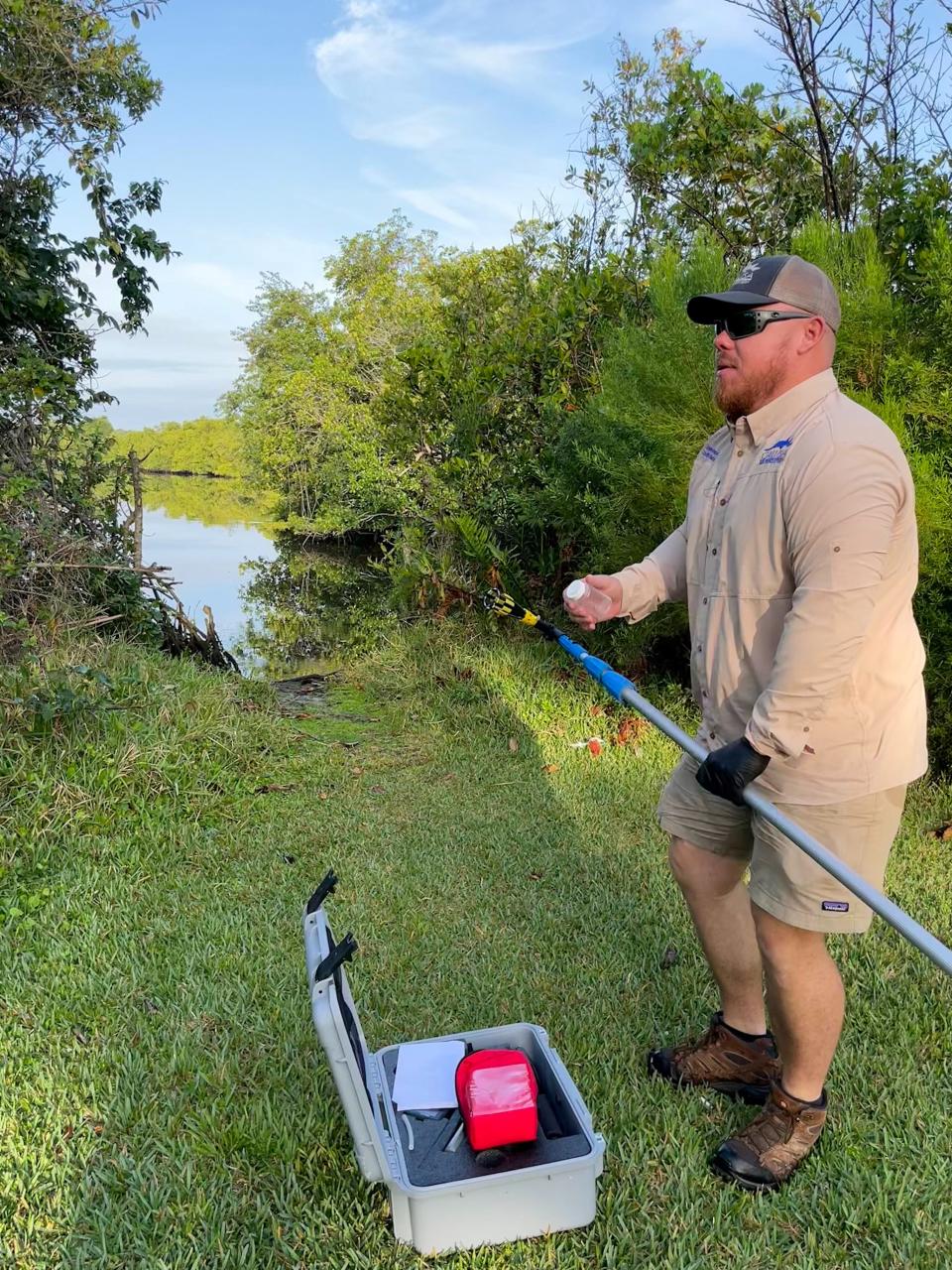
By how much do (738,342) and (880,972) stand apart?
230 cm

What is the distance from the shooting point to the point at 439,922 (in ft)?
12.2

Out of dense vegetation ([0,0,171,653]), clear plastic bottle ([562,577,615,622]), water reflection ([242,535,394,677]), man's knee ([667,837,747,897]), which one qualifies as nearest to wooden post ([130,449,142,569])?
dense vegetation ([0,0,171,653])

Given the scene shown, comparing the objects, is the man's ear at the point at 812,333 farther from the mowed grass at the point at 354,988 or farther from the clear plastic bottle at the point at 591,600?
the mowed grass at the point at 354,988

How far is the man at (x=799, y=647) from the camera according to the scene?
1.98m

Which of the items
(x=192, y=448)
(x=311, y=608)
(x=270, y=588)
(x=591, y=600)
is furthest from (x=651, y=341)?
(x=192, y=448)

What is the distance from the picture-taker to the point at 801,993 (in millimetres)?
2172

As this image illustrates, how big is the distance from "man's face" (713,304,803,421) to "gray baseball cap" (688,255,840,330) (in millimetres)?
28

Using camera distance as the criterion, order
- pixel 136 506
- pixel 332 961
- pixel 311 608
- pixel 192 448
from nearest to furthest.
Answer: pixel 332 961 < pixel 136 506 < pixel 311 608 < pixel 192 448

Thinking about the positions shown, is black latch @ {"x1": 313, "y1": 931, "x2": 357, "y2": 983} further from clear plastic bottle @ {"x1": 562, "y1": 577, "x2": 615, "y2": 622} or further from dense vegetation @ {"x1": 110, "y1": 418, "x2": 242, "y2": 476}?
dense vegetation @ {"x1": 110, "y1": 418, "x2": 242, "y2": 476}

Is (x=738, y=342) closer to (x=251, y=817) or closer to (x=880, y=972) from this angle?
(x=880, y=972)

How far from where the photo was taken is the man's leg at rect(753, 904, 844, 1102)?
2161 millimetres

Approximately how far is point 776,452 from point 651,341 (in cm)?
390

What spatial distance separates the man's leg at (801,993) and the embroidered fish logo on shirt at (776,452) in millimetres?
1094

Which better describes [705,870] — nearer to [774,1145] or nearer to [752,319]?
[774,1145]
